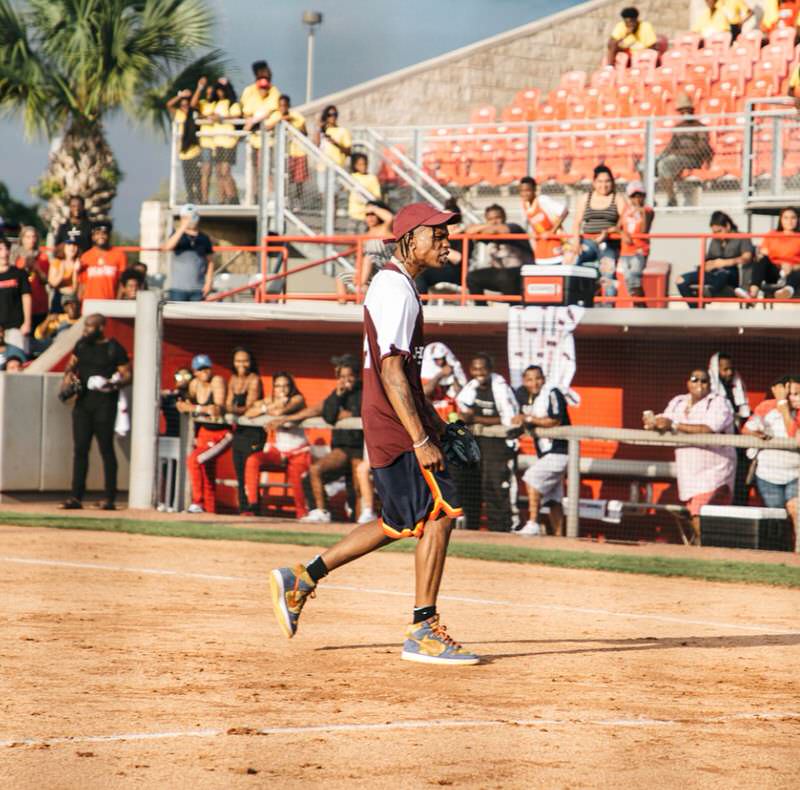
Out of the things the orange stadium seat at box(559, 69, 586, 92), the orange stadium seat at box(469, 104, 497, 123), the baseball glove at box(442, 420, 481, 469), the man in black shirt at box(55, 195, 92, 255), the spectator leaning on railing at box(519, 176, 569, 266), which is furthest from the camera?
the orange stadium seat at box(469, 104, 497, 123)

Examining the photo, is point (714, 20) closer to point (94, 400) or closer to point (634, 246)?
point (634, 246)

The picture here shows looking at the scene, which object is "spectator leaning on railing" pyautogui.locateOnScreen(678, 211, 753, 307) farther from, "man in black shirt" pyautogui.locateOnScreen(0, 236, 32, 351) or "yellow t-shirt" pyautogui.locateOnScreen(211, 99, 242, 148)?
"man in black shirt" pyautogui.locateOnScreen(0, 236, 32, 351)

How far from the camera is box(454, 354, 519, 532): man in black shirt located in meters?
15.6

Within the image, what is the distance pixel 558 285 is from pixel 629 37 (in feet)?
34.9

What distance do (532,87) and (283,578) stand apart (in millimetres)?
23023

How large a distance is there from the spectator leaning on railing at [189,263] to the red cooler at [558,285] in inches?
184

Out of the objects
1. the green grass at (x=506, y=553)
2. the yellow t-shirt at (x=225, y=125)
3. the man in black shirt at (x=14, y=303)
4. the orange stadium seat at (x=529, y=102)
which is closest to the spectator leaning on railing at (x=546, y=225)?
the green grass at (x=506, y=553)

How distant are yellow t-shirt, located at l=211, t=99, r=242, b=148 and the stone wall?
16.5ft

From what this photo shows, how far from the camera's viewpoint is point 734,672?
715 cm

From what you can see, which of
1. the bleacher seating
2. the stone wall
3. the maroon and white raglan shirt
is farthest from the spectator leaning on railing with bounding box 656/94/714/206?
the maroon and white raglan shirt

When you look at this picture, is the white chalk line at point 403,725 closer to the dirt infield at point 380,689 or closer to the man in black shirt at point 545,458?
the dirt infield at point 380,689

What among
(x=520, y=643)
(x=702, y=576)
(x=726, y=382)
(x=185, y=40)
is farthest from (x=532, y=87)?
(x=520, y=643)

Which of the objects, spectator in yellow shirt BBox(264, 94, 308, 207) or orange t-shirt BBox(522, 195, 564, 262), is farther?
spectator in yellow shirt BBox(264, 94, 308, 207)

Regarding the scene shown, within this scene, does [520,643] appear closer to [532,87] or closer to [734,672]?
[734,672]
